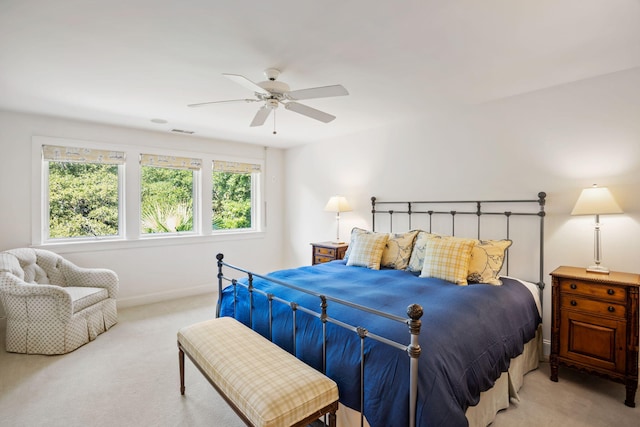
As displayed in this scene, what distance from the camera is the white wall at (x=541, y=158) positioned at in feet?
8.71

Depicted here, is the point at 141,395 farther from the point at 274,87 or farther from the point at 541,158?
the point at 541,158

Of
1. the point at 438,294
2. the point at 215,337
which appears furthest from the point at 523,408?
the point at 215,337

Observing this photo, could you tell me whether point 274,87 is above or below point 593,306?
above

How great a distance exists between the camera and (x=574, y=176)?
2891 millimetres

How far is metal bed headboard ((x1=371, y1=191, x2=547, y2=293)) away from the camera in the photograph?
10.0 feet

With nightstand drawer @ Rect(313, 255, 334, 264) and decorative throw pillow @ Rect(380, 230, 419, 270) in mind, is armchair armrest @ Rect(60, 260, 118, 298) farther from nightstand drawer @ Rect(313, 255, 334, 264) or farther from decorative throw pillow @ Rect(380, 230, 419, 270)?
decorative throw pillow @ Rect(380, 230, 419, 270)

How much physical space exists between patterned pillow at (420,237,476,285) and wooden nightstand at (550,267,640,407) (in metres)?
0.67

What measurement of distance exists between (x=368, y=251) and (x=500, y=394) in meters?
1.70

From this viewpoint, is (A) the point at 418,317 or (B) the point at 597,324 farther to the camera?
(B) the point at 597,324

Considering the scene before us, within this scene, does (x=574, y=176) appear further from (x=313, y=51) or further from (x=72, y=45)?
(x=72, y=45)

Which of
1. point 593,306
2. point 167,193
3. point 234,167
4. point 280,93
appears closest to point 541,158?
point 593,306

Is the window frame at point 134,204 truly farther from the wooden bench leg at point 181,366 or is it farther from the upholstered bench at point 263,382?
the upholstered bench at point 263,382

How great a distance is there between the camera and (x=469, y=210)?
3566mm

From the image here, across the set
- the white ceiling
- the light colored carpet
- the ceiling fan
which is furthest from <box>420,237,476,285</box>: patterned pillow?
the ceiling fan
